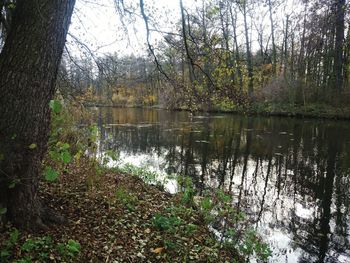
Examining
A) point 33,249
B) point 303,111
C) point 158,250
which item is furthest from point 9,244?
point 303,111

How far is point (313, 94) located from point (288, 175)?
19.4 meters

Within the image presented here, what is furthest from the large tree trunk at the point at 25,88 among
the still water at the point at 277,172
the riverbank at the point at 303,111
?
the riverbank at the point at 303,111

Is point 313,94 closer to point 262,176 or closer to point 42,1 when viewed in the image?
point 262,176

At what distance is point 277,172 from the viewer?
10.2 m

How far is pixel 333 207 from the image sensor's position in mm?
7133

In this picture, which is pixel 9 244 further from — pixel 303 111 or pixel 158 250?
pixel 303 111

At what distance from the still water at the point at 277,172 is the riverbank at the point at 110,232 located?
1.51m

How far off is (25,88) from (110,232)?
2130 mm

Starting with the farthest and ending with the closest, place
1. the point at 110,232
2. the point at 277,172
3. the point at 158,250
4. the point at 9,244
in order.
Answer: the point at 277,172
the point at 110,232
the point at 158,250
the point at 9,244

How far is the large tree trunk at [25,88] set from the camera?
122 inches

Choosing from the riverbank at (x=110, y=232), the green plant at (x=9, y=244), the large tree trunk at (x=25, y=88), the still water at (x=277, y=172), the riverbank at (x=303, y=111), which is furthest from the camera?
the riverbank at (x=303, y=111)

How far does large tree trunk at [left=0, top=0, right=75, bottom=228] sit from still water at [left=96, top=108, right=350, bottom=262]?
394cm

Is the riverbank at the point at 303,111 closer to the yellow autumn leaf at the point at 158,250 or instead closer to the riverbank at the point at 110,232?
the riverbank at the point at 110,232

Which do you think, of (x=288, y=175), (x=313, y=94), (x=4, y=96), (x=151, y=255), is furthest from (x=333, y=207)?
(x=313, y=94)
